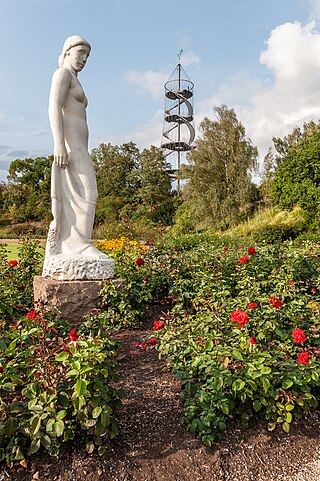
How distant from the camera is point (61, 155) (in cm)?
367

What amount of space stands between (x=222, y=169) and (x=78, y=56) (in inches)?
621

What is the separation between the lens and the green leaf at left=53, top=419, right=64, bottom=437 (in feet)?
5.16

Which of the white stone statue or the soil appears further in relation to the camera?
the white stone statue

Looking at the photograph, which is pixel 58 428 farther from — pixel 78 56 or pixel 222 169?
pixel 222 169

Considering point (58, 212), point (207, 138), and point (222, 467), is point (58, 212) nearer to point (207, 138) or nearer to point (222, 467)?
point (222, 467)

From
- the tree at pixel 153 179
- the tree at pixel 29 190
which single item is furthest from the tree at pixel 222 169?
the tree at pixel 29 190

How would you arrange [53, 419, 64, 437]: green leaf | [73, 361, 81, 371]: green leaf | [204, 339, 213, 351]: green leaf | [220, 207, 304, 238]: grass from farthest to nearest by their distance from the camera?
1. [220, 207, 304, 238]: grass
2. [204, 339, 213, 351]: green leaf
3. [73, 361, 81, 371]: green leaf
4. [53, 419, 64, 437]: green leaf

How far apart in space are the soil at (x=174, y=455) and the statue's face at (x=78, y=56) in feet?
11.4

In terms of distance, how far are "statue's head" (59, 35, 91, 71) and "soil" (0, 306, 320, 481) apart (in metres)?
3.48

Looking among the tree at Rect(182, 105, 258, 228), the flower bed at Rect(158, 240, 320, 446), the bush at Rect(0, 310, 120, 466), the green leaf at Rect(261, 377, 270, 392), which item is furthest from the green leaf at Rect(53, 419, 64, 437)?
the tree at Rect(182, 105, 258, 228)

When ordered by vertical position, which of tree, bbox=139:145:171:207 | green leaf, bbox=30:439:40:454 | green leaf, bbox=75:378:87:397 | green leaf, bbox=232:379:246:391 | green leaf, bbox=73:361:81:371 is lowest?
green leaf, bbox=30:439:40:454

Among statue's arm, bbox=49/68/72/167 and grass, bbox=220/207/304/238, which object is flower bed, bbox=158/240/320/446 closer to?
statue's arm, bbox=49/68/72/167

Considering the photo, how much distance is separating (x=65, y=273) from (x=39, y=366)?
1.90 m

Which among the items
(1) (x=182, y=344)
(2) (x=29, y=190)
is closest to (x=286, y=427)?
(1) (x=182, y=344)
